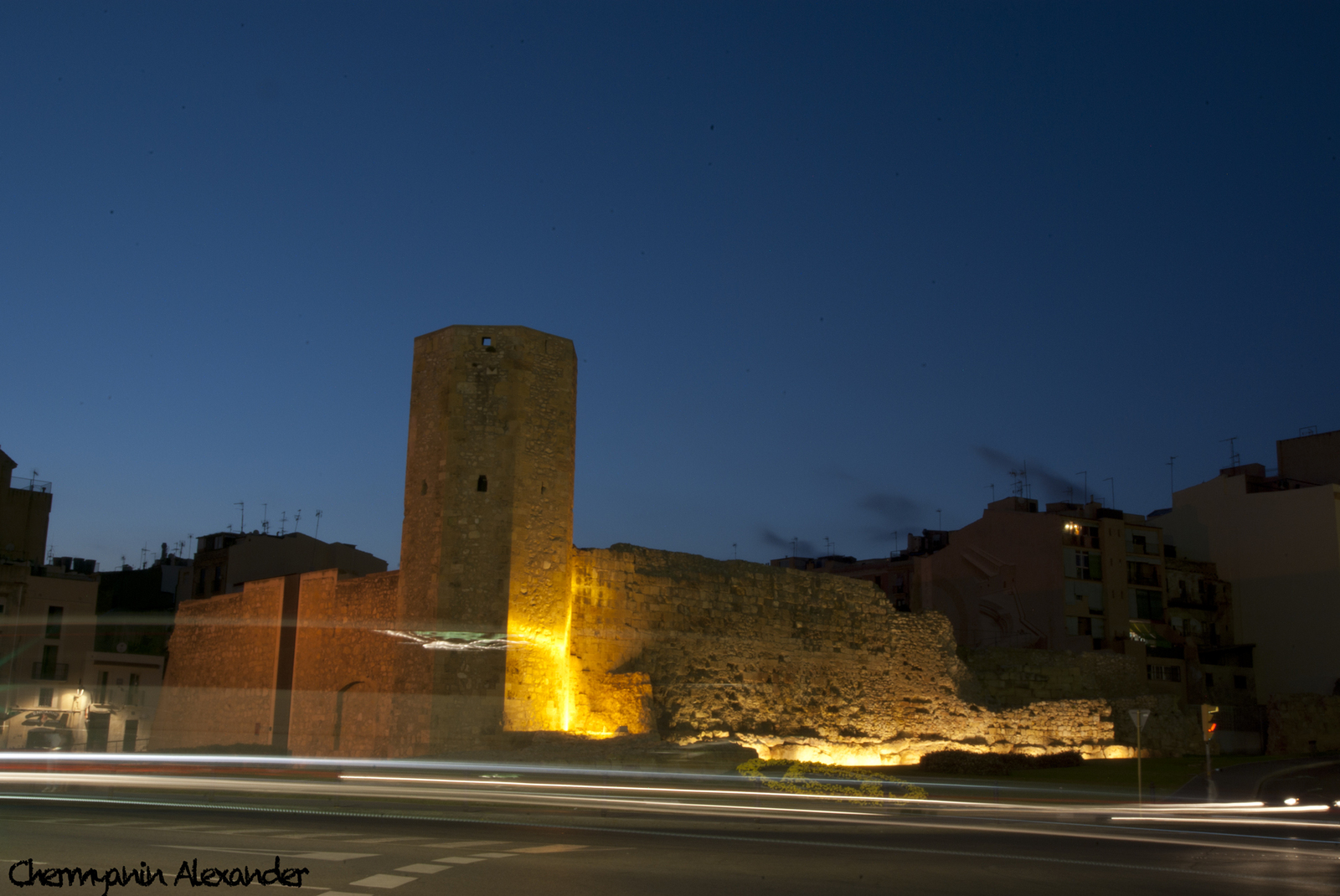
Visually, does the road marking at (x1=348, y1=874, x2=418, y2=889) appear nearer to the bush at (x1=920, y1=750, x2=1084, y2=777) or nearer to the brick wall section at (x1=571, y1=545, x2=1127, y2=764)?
the brick wall section at (x1=571, y1=545, x2=1127, y2=764)

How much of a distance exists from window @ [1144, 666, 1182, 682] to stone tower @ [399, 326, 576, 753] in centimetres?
3269

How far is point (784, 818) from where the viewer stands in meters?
12.6

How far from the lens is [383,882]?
7410mm

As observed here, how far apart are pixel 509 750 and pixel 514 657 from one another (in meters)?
1.70

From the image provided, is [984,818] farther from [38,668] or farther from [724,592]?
[38,668]

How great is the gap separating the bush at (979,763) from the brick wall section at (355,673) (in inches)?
377

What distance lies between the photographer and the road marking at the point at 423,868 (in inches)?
311

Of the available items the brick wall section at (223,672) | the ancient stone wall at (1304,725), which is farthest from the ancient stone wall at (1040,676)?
the brick wall section at (223,672)

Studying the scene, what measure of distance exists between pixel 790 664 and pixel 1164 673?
27709 millimetres

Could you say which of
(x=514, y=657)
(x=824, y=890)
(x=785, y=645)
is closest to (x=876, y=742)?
(x=785, y=645)

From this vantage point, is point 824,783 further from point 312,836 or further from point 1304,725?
point 1304,725

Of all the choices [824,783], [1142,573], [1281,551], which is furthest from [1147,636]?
[824,783]

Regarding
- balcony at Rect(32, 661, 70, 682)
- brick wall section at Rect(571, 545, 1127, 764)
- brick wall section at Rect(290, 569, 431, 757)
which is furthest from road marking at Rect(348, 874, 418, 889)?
balcony at Rect(32, 661, 70, 682)

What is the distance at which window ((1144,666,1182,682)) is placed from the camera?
44875 millimetres
